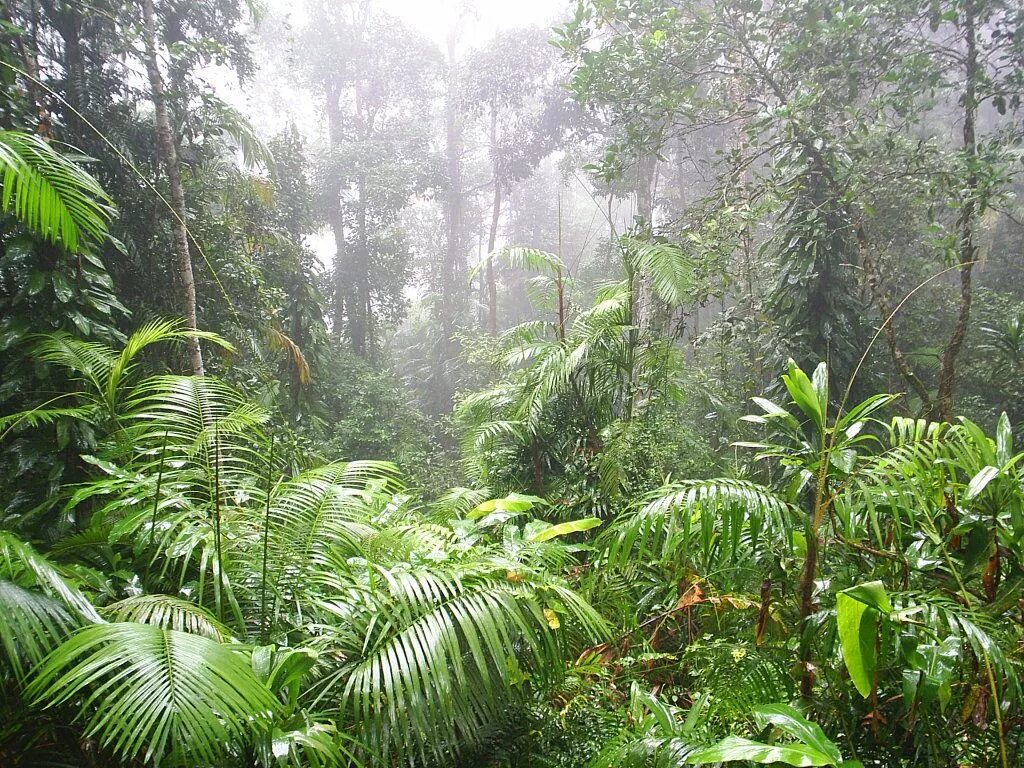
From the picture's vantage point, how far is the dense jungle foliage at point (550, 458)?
4.23 ft

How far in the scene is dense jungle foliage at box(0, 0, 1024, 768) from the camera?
129 centimetres

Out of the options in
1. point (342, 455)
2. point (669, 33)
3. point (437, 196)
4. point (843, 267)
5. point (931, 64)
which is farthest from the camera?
point (437, 196)

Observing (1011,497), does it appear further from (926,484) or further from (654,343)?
(654,343)

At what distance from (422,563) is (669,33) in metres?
3.69

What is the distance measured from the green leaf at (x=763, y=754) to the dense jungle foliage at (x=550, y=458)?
10 millimetres

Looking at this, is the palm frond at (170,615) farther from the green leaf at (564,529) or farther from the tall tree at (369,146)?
the tall tree at (369,146)

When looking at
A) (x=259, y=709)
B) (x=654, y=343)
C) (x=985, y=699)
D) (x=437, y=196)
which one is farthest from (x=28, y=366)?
(x=437, y=196)

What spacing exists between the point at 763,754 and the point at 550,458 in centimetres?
285

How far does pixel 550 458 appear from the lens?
12.6 feet

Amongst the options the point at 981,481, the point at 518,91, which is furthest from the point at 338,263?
the point at 981,481

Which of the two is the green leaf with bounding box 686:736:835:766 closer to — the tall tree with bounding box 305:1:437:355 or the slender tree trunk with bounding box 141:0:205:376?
the slender tree trunk with bounding box 141:0:205:376

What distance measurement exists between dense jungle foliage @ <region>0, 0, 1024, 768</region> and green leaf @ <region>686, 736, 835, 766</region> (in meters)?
0.01

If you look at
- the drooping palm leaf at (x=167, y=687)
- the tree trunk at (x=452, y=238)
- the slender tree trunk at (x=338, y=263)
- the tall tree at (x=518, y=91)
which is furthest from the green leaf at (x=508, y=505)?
the tree trunk at (x=452, y=238)

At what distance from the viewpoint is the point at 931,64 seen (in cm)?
349
